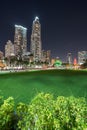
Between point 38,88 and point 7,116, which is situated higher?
point 7,116

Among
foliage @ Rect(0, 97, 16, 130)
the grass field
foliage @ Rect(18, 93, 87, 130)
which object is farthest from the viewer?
the grass field

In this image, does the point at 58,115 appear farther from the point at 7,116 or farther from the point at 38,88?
the point at 38,88

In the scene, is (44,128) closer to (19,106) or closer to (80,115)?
(80,115)

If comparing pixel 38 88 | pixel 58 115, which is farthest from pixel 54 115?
pixel 38 88

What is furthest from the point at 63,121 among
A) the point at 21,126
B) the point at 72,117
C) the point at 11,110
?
the point at 11,110

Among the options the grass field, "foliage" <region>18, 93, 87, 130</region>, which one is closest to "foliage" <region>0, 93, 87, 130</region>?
"foliage" <region>18, 93, 87, 130</region>

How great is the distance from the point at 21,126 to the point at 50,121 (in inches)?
80.4

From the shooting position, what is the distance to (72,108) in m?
8.31

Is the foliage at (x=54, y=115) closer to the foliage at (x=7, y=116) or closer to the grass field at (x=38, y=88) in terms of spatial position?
the foliage at (x=7, y=116)

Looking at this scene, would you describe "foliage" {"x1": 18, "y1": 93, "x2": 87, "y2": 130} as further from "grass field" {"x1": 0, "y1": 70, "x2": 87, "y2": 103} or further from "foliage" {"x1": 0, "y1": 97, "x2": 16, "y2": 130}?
"grass field" {"x1": 0, "y1": 70, "x2": 87, "y2": 103}

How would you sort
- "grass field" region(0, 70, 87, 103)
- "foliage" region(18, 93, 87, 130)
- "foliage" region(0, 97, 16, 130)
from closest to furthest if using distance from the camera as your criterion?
"foliage" region(18, 93, 87, 130) < "foliage" region(0, 97, 16, 130) < "grass field" region(0, 70, 87, 103)

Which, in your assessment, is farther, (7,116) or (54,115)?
(7,116)

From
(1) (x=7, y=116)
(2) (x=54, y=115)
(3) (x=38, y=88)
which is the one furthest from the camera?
(3) (x=38, y=88)

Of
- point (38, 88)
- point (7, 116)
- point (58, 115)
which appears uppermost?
point (58, 115)
